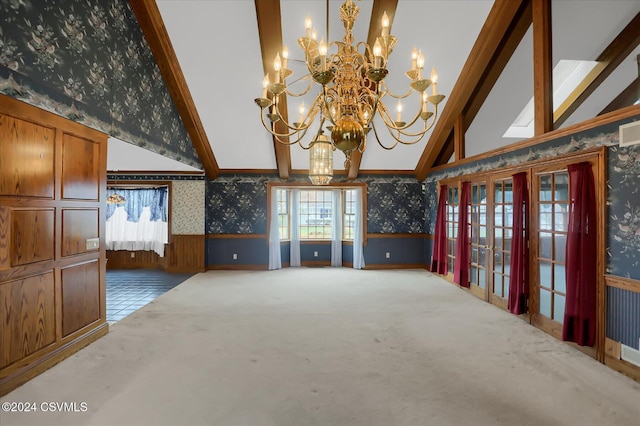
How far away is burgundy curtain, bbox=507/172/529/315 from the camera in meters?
3.76

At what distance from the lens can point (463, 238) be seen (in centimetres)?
510

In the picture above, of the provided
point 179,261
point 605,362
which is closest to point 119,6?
point 179,261

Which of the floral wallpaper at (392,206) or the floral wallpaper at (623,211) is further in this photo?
the floral wallpaper at (392,206)

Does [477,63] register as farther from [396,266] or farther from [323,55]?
[396,266]

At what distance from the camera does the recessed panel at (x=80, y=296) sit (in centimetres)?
288

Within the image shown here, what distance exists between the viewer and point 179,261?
6.71m

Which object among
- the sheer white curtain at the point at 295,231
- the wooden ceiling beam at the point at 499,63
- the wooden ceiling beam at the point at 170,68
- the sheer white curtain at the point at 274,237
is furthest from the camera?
the sheer white curtain at the point at 295,231

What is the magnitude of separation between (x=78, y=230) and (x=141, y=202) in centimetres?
439

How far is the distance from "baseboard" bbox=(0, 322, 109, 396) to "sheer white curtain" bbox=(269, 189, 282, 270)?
3777mm

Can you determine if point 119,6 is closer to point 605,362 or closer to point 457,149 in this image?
point 457,149

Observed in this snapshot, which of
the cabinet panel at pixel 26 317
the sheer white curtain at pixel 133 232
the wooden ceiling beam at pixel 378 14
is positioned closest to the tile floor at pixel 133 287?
the sheer white curtain at pixel 133 232

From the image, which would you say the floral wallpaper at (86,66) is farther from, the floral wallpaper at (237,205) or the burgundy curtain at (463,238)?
the burgundy curtain at (463,238)

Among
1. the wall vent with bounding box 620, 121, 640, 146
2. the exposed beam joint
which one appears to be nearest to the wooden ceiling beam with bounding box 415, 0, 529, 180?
the exposed beam joint

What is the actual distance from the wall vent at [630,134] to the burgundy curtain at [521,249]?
3.88ft
